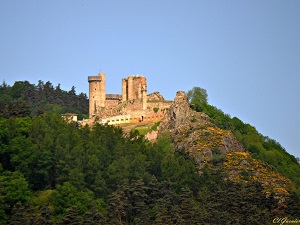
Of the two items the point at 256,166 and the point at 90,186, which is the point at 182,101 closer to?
the point at 256,166

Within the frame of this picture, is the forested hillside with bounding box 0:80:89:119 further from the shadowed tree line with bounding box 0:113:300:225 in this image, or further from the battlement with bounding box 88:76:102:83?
the shadowed tree line with bounding box 0:113:300:225

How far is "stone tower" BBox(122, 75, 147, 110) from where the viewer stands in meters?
122

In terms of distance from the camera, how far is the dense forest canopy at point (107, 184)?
76312 millimetres

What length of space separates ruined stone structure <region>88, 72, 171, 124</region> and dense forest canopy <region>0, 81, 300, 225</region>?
682 inches

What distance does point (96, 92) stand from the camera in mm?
131250

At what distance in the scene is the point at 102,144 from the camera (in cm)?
9294

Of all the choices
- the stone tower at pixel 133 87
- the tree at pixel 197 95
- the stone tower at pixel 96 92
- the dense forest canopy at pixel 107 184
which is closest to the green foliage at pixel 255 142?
the tree at pixel 197 95

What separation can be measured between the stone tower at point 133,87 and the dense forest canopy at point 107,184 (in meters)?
21.4

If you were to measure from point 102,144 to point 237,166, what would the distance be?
13.1 meters

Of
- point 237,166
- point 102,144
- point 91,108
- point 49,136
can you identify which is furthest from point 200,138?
point 91,108

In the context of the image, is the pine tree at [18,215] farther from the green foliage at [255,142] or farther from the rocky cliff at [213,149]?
the green foliage at [255,142]

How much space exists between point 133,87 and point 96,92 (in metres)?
9.13

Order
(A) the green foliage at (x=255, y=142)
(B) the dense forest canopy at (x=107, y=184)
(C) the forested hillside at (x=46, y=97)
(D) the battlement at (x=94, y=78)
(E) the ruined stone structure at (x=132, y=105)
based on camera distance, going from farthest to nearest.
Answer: (C) the forested hillside at (x=46, y=97), (D) the battlement at (x=94, y=78), (E) the ruined stone structure at (x=132, y=105), (A) the green foliage at (x=255, y=142), (B) the dense forest canopy at (x=107, y=184)

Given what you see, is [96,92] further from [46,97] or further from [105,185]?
[105,185]
